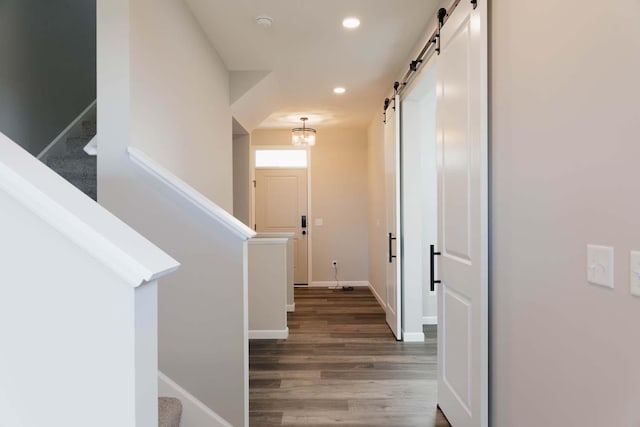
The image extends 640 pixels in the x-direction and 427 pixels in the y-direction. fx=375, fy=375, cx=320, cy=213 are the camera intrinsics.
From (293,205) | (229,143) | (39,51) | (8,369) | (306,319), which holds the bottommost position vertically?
(306,319)

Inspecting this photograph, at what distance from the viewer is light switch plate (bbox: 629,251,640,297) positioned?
0.97m

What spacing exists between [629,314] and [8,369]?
150 centimetres

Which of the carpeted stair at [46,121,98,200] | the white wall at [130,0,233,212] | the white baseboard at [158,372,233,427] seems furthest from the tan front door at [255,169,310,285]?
the white baseboard at [158,372,233,427]

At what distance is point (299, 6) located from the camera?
103 inches

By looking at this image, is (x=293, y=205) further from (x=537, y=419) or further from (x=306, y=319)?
(x=537, y=419)

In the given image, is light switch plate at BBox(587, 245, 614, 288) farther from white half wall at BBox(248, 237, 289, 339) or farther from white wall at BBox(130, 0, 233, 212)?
white half wall at BBox(248, 237, 289, 339)

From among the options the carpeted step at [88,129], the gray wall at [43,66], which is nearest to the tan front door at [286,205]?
the gray wall at [43,66]

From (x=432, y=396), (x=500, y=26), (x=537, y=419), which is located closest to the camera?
(x=537, y=419)

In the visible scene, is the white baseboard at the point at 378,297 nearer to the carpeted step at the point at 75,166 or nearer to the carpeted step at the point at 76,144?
the carpeted step at the point at 75,166

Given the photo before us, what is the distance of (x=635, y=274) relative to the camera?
975mm

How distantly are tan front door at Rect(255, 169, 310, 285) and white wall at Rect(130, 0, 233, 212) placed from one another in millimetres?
2770

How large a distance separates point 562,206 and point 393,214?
270 centimetres

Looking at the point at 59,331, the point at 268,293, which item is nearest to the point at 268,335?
the point at 268,293

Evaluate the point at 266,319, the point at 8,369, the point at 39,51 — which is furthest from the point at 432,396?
the point at 39,51
